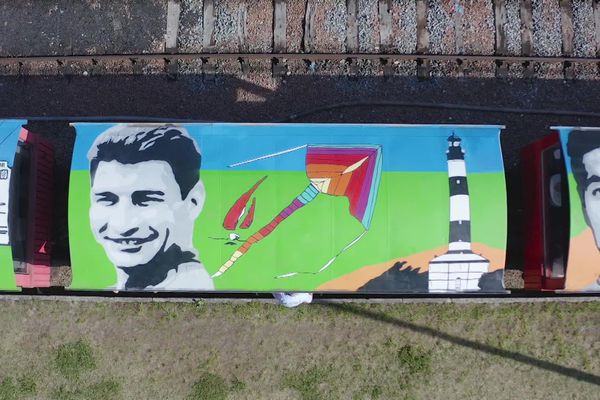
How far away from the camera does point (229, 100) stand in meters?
10.0

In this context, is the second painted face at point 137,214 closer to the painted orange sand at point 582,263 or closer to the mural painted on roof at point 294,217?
the mural painted on roof at point 294,217

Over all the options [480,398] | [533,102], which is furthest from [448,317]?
[533,102]

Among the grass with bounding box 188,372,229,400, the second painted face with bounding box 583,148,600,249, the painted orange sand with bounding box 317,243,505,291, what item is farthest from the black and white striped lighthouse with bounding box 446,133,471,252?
the grass with bounding box 188,372,229,400

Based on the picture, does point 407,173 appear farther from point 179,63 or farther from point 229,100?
point 179,63

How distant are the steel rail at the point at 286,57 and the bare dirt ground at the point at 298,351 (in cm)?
466

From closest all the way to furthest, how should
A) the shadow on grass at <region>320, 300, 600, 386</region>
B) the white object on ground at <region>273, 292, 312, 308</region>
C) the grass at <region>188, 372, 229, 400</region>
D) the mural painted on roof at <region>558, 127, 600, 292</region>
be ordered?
the mural painted on roof at <region>558, 127, 600, 292</region> → the white object on ground at <region>273, 292, 312, 308</region> → the shadow on grass at <region>320, 300, 600, 386</region> → the grass at <region>188, 372, 229, 400</region>

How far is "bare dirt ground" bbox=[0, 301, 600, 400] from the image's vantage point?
977cm

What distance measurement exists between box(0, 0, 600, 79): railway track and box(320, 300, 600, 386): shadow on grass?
15.2 ft

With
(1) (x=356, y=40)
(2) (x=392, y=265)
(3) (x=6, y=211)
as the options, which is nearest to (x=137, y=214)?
(3) (x=6, y=211)

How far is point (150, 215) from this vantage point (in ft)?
26.7

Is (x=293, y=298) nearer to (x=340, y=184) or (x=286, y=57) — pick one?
(x=340, y=184)

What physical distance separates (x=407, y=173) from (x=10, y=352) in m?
8.24

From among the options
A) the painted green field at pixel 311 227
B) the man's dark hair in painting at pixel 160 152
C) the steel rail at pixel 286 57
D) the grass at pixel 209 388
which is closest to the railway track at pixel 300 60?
the steel rail at pixel 286 57

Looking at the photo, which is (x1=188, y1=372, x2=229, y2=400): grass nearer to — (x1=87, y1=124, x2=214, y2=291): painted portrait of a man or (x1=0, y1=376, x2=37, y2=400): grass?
(x1=87, y1=124, x2=214, y2=291): painted portrait of a man
